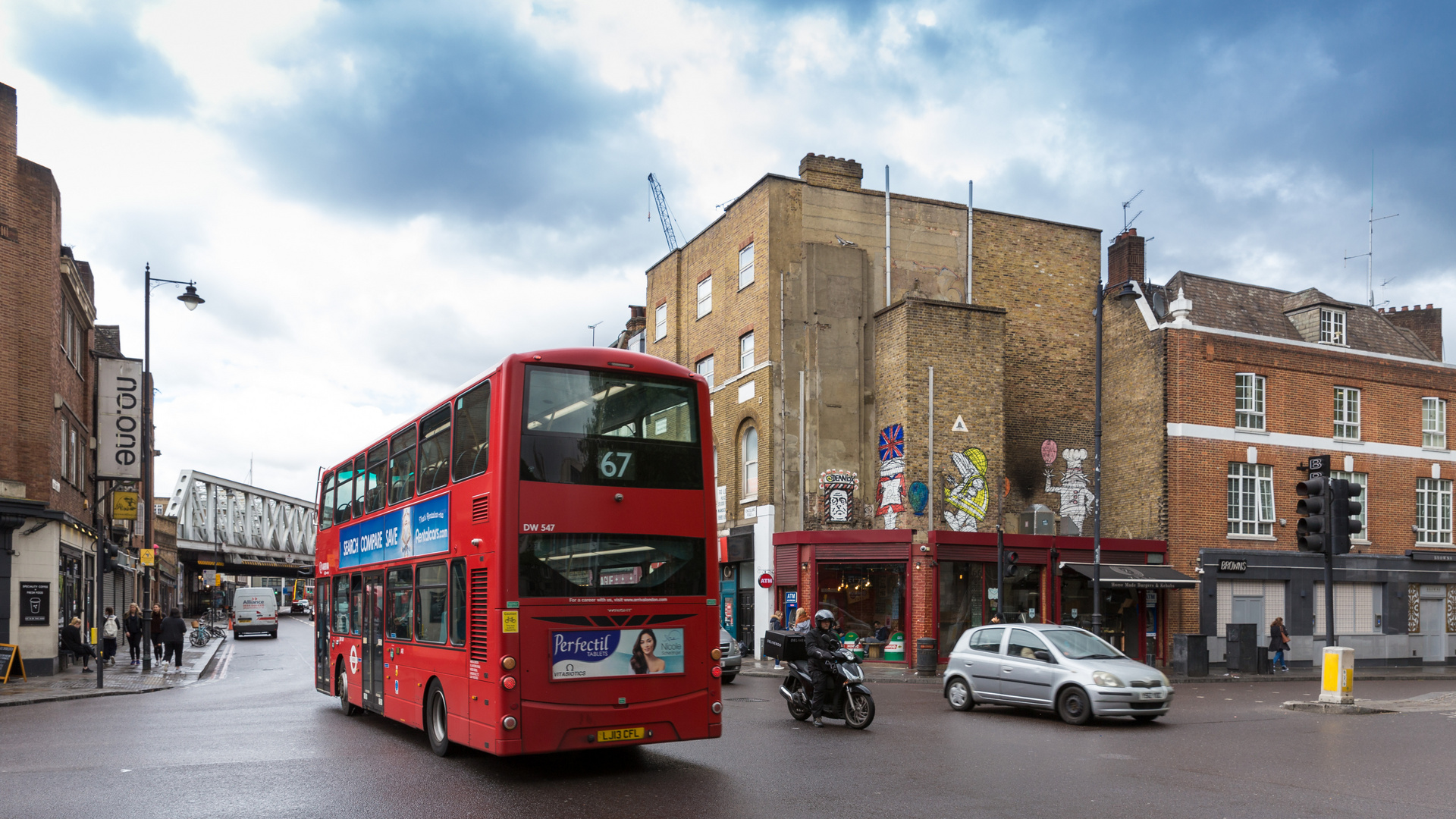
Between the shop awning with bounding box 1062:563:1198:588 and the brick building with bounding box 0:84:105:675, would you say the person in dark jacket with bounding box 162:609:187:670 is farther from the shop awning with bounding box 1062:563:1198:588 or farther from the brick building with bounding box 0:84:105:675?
the shop awning with bounding box 1062:563:1198:588

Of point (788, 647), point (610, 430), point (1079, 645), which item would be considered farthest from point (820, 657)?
point (610, 430)

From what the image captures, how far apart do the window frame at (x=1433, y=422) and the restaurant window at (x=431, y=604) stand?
33542 millimetres

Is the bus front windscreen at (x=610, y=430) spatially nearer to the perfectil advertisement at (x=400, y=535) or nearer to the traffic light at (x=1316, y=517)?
the perfectil advertisement at (x=400, y=535)

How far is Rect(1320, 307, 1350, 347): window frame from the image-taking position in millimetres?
33719

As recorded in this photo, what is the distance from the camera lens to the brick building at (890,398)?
2992cm

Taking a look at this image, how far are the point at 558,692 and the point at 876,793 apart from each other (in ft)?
10.1

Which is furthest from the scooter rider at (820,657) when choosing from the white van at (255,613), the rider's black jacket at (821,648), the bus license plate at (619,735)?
the white van at (255,613)

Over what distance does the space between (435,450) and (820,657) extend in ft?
19.5

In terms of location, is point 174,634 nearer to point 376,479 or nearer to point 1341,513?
point 376,479

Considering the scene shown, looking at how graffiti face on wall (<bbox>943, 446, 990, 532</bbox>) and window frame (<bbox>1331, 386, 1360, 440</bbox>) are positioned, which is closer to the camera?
graffiti face on wall (<bbox>943, 446, 990, 532</bbox>)

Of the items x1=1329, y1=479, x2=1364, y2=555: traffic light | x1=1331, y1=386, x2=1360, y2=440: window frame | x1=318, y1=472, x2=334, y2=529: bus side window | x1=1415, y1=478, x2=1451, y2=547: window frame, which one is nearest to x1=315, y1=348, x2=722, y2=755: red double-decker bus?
x1=318, y1=472, x2=334, y2=529: bus side window

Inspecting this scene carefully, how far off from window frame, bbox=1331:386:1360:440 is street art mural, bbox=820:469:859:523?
14938 mm

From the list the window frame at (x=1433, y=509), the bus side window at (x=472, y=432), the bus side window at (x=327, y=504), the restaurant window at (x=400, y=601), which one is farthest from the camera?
the window frame at (x=1433, y=509)

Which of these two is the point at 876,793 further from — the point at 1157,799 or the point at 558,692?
the point at 558,692
